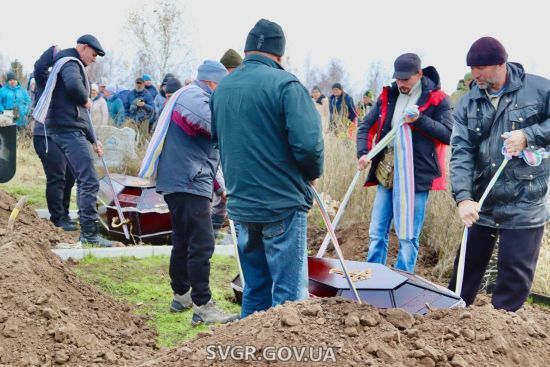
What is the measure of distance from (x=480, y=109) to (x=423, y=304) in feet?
4.26

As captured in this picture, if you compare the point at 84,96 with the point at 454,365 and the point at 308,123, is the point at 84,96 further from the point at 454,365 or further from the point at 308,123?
the point at 454,365

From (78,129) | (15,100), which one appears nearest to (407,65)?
(78,129)

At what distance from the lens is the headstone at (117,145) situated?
10.8 meters

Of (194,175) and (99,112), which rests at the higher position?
(194,175)

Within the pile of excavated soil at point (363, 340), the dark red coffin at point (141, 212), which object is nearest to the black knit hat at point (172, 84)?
the dark red coffin at point (141, 212)

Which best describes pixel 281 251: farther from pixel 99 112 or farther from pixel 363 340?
pixel 99 112

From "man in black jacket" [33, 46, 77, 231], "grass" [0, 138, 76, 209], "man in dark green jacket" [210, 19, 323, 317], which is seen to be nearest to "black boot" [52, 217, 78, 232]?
"man in black jacket" [33, 46, 77, 231]

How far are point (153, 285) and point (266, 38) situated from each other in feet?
9.97

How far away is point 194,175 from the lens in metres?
4.88

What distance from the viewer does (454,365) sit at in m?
3.05

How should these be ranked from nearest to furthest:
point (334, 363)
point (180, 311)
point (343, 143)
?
point (334, 363) → point (180, 311) → point (343, 143)

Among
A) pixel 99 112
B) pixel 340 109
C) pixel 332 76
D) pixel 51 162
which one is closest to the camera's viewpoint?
pixel 51 162

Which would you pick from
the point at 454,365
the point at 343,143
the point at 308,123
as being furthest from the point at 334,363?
the point at 343,143

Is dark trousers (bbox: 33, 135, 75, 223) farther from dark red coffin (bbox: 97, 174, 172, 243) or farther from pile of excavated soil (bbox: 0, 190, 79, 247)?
dark red coffin (bbox: 97, 174, 172, 243)
